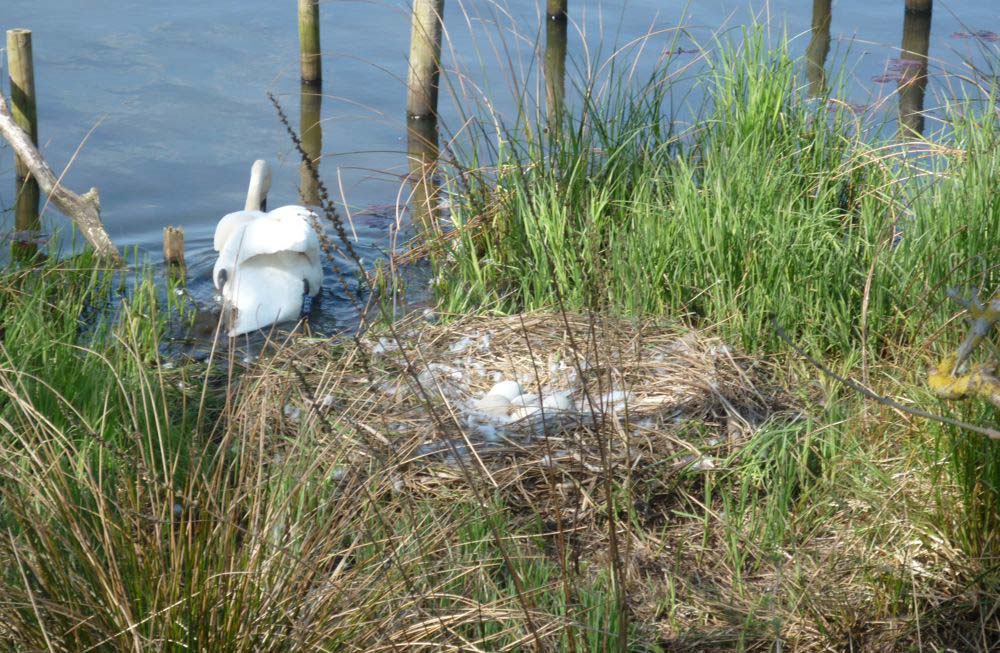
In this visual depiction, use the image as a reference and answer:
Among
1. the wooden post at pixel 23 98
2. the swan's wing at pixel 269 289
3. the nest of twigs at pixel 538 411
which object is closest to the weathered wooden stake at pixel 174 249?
the swan's wing at pixel 269 289

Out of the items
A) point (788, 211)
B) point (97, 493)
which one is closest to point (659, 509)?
point (788, 211)

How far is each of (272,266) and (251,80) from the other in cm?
476

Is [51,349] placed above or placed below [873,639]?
above

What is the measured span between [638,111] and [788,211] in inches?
47.3

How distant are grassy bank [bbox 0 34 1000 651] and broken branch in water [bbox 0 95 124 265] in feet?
1.34

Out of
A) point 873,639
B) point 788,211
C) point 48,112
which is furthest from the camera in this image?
point 48,112

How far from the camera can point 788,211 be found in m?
4.43

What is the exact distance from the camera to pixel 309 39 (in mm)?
9750

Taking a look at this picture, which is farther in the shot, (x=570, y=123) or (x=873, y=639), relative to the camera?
(x=570, y=123)

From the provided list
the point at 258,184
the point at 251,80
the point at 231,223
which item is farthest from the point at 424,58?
the point at 231,223

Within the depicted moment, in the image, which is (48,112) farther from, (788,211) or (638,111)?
(788,211)

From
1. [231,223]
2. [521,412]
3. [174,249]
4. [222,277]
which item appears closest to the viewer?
[521,412]

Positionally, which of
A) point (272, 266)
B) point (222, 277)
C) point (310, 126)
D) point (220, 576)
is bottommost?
point (272, 266)

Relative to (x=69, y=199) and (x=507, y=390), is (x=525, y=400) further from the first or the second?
(x=69, y=199)
